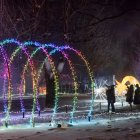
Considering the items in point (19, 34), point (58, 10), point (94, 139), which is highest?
point (58, 10)

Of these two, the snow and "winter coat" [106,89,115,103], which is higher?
"winter coat" [106,89,115,103]

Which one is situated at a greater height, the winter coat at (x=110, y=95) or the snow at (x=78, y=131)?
the winter coat at (x=110, y=95)

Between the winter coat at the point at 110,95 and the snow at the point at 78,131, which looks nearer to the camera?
the snow at the point at 78,131

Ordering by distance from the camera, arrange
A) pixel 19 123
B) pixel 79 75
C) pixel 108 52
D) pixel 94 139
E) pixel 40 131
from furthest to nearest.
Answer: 1. pixel 79 75
2. pixel 108 52
3. pixel 19 123
4. pixel 40 131
5. pixel 94 139

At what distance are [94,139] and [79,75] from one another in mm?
56872

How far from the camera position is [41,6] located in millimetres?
28422

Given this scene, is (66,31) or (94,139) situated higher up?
(66,31)

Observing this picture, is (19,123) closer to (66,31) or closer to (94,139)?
(94,139)

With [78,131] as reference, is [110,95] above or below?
above

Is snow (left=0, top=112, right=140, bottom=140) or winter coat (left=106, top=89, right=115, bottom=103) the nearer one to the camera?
snow (left=0, top=112, right=140, bottom=140)

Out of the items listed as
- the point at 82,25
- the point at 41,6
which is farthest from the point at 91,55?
the point at 41,6

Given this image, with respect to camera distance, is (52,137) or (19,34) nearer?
(52,137)

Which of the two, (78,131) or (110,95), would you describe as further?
(110,95)

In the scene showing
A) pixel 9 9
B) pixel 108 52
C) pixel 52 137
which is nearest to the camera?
pixel 52 137
